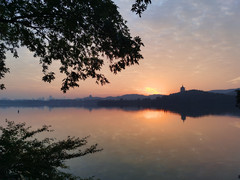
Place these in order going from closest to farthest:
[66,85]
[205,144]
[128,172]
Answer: [66,85] → [128,172] → [205,144]

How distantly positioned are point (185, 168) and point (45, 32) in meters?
25.5

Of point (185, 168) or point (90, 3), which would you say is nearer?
point (90, 3)

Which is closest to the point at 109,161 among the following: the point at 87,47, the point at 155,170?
the point at 155,170

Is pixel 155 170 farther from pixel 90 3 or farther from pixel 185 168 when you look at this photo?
pixel 90 3

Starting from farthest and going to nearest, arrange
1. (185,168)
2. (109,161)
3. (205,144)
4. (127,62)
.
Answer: (205,144)
(109,161)
(185,168)
(127,62)

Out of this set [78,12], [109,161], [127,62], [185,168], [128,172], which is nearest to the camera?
[78,12]

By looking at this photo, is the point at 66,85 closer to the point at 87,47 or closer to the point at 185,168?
the point at 87,47

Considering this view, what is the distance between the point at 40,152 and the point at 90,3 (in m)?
11.1

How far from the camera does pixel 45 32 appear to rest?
10.6 m

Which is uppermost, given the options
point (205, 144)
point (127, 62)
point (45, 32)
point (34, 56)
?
point (45, 32)

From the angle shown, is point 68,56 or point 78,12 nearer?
point 78,12

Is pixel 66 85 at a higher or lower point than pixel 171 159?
higher

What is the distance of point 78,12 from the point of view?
8.34m

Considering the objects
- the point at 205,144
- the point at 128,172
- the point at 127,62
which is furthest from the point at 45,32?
the point at 205,144
